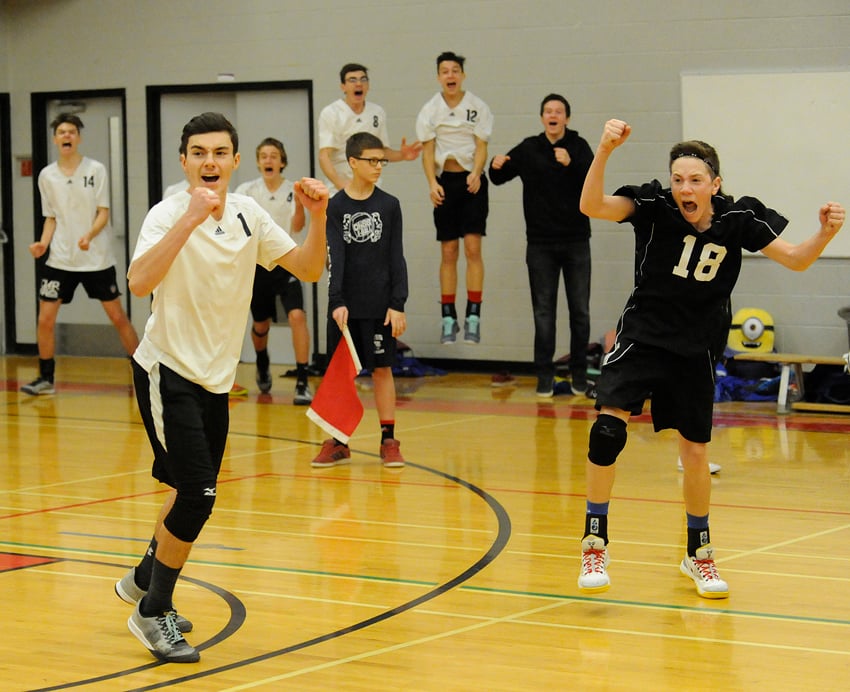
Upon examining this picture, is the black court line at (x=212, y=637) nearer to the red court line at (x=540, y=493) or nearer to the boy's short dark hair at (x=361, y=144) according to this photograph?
the red court line at (x=540, y=493)

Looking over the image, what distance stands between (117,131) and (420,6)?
13.1 feet

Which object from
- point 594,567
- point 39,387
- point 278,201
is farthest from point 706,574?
point 39,387

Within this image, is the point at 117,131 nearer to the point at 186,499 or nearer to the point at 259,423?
the point at 259,423

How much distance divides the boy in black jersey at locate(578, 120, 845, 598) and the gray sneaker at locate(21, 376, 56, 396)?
286 inches

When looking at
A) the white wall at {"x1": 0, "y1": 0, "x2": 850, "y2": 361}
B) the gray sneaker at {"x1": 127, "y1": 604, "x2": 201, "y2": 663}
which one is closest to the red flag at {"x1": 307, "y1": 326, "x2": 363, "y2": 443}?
the gray sneaker at {"x1": 127, "y1": 604, "x2": 201, "y2": 663}

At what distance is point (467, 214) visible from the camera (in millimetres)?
11227

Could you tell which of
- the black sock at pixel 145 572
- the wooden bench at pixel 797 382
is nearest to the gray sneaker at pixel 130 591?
the black sock at pixel 145 572

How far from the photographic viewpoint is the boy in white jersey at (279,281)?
10375mm

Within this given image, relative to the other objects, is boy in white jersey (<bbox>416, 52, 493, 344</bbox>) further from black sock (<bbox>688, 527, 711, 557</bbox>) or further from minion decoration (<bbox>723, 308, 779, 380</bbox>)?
black sock (<bbox>688, 527, 711, 557</bbox>)

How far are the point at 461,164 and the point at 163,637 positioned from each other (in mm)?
7614

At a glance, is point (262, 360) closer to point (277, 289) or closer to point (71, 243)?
point (277, 289)

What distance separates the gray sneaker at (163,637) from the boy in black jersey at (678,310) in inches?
60.6

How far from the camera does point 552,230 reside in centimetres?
1066

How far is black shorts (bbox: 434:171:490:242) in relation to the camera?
11.2 m
